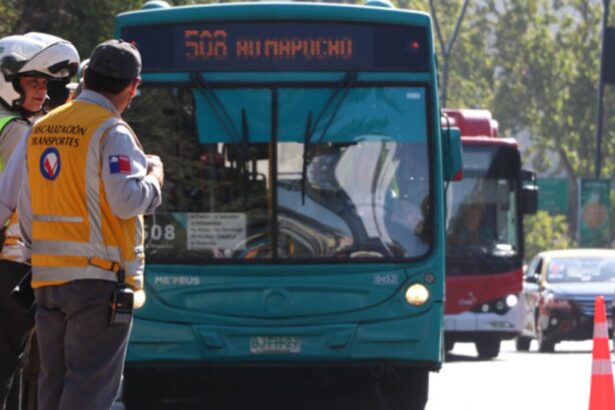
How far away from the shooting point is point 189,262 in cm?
1225

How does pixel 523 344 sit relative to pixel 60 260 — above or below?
below

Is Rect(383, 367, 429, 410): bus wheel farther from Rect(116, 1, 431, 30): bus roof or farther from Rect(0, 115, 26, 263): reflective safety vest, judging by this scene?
Rect(0, 115, 26, 263): reflective safety vest

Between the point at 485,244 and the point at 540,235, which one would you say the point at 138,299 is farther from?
the point at 540,235

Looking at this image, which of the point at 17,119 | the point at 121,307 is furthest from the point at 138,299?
the point at 17,119

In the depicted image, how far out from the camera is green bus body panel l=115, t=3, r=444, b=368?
1202 centimetres

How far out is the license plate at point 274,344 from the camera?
12.1 m

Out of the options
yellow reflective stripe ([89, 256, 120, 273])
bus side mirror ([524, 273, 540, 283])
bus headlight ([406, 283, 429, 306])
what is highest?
yellow reflective stripe ([89, 256, 120, 273])

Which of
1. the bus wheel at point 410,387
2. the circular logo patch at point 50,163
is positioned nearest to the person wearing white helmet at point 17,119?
the circular logo patch at point 50,163

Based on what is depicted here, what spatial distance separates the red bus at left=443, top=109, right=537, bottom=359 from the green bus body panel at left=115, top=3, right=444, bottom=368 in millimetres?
10482

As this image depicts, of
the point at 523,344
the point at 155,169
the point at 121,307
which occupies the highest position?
the point at 155,169

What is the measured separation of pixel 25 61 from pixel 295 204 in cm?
450

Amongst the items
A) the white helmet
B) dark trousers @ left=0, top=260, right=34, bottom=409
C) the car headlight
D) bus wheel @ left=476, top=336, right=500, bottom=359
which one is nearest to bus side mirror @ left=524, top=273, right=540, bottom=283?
the car headlight

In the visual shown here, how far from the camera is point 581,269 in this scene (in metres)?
27.2

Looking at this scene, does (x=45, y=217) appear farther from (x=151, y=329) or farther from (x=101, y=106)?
(x=151, y=329)
